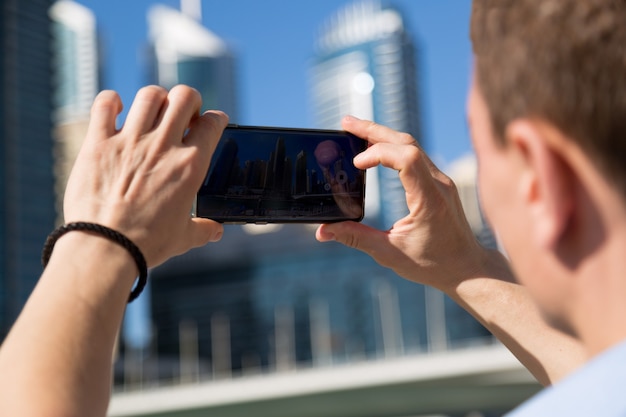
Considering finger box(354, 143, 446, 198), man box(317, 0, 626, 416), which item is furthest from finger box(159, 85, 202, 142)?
finger box(354, 143, 446, 198)

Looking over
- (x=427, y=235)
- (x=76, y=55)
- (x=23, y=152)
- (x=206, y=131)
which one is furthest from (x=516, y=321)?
(x=76, y=55)

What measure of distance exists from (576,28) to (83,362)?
686 mm

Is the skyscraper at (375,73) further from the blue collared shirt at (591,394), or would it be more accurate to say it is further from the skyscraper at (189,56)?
the blue collared shirt at (591,394)

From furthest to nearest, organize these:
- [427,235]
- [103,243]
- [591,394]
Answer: [427,235] → [103,243] → [591,394]

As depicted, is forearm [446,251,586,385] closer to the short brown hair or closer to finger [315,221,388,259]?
finger [315,221,388,259]

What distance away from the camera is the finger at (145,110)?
1.28m

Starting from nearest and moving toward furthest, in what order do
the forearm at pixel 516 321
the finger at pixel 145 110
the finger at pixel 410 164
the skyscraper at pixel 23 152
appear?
the finger at pixel 145 110 → the forearm at pixel 516 321 → the finger at pixel 410 164 → the skyscraper at pixel 23 152

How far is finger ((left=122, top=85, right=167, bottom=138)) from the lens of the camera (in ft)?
4.20

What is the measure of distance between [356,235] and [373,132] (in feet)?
0.78

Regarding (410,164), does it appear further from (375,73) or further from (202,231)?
(375,73)

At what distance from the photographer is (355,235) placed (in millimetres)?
1979

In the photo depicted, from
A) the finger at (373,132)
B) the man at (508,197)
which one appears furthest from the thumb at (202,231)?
the finger at (373,132)

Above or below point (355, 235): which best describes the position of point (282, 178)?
above

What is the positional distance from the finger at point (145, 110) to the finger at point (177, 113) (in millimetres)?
15
